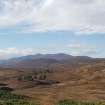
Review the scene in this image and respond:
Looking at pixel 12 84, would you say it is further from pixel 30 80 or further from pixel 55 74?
pixel 55 74

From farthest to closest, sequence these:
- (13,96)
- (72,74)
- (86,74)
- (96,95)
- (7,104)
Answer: (72,74) < (86,74) < (96,95) < (13,96) < (7,104)

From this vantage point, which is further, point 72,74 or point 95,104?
point 72,74

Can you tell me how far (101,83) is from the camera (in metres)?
91.7

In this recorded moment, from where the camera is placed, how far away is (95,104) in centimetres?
5338

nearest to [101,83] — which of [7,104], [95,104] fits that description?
[95,104]

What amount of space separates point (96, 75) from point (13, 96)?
144ft

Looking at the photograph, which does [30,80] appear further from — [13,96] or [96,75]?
[13,96]

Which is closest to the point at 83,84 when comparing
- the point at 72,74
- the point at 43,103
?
the point at 72,74

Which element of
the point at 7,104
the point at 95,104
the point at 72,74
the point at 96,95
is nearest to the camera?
the point at 7,104

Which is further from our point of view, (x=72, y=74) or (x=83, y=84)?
(x=72, y=74)

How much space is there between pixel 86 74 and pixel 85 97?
42.9m

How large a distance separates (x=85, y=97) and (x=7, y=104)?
72.2 feet

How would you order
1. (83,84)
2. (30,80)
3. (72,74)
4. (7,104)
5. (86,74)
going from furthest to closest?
1. (72,74)
2. (86,74)
3. (30,80)
4. (83,84)
5. (7,104)

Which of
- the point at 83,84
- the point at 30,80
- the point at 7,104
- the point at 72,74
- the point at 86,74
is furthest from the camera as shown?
the point at 72,74
